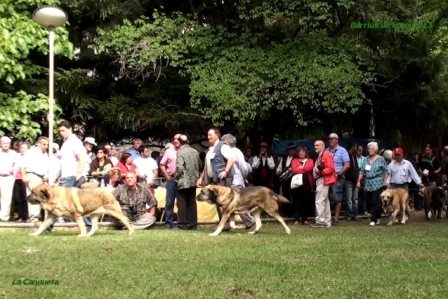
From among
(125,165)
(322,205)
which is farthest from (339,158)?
(125,165)

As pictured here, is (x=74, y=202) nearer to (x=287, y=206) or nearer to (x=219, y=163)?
(x=219, y=163)

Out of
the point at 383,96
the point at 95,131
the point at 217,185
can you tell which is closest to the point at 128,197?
the point at 217,185

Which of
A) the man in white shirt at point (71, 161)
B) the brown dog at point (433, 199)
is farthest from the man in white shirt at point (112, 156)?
the brown dog at point (433, 199)

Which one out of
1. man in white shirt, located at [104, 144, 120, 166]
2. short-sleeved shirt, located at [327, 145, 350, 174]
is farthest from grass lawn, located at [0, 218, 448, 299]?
man in white shirt, located at [104, 144, 120, 166]

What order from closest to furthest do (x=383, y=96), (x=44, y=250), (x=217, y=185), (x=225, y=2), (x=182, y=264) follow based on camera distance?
1. (x=182, y=264)
2. (x=44, y=250)
3. (x=217, y=185)
4. (x=225, y=2)
5. (x=383, y=96)

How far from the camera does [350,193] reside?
1809cm

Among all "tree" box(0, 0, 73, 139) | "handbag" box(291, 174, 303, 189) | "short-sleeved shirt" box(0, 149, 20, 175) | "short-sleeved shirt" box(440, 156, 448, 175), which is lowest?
"handbag" box(291, 174, 303, 189)

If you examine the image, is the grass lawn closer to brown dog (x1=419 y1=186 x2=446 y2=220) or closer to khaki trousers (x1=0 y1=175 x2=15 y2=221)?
khaki trousers (x1=0 y1=175 x2=15 y2=221)

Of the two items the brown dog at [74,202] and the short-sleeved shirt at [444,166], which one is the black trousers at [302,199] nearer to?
the brown dog at [74,202]

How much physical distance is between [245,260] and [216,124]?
39.3 ft

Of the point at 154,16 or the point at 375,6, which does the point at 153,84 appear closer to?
the point at 154,16

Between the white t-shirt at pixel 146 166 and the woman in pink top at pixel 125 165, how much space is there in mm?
455

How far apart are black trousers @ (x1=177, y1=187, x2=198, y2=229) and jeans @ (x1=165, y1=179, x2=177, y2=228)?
244mm

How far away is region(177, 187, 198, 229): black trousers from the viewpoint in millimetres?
14781
